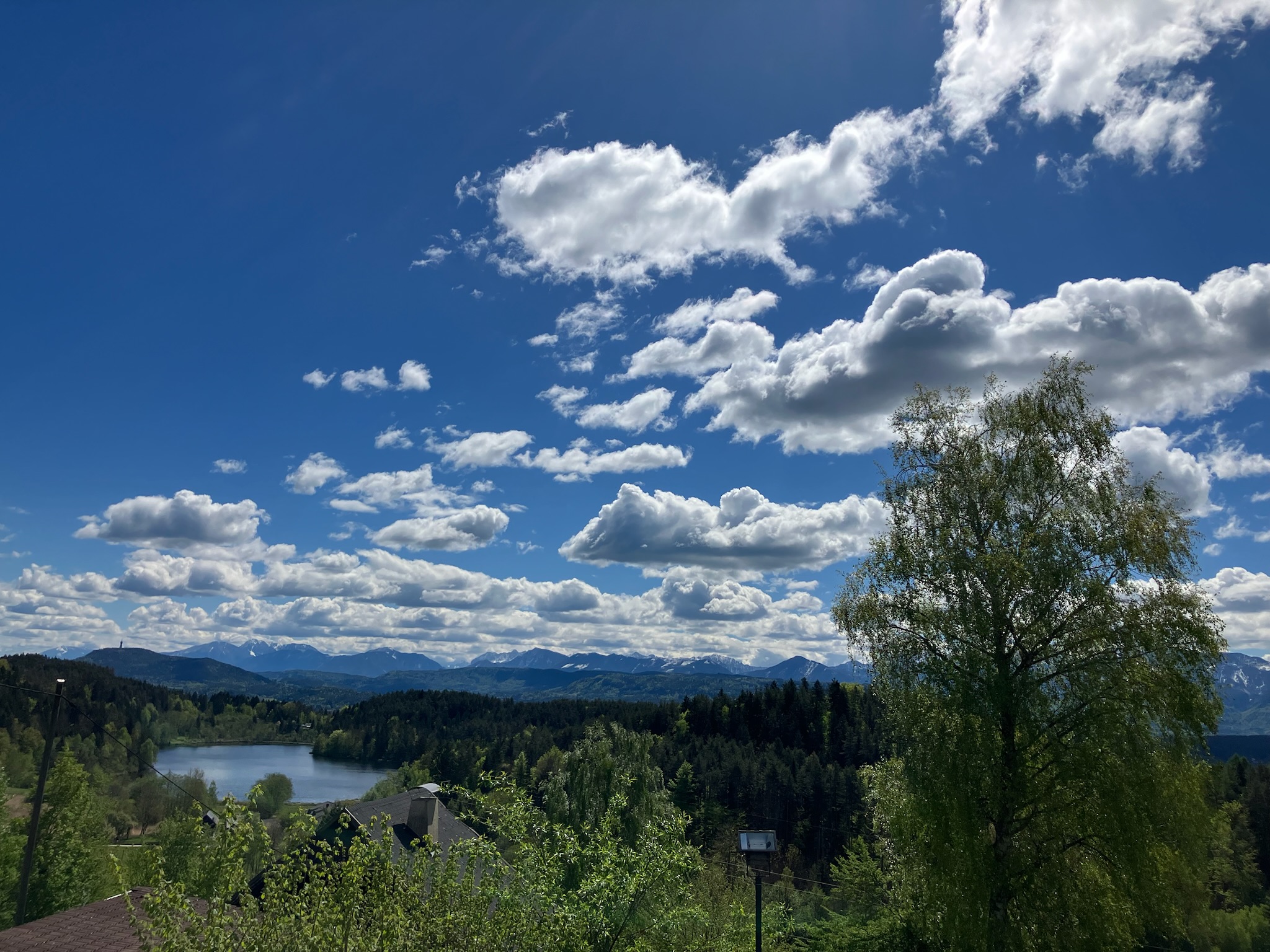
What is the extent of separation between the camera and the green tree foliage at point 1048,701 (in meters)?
15.9

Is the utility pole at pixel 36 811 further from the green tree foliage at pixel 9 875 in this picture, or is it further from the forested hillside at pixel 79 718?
the forested hillside at pixel 79 718

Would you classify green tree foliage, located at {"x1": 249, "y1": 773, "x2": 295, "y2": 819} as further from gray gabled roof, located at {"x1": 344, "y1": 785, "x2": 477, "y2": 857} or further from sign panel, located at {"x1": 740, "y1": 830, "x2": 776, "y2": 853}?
sign panel, located at {"x1": 740, "y1": 830, "x2": 776, "y2": 853}

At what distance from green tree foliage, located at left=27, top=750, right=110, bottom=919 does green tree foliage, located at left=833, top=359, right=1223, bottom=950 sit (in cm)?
4269

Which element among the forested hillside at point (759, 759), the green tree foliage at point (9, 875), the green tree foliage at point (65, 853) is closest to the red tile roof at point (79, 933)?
the green tree foliage at point (65, 853)

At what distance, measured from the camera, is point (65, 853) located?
39750 millimetres

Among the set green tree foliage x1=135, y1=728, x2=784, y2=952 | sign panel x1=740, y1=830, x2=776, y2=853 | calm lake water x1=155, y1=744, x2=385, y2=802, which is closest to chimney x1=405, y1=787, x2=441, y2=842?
sign panel x1=740, y1=830, x2=776, y2=853

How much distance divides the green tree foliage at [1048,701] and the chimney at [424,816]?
108ft

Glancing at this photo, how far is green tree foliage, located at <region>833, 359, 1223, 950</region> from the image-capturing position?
52.1ft

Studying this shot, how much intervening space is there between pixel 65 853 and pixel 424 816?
18.3m

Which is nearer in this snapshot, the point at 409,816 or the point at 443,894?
the point at 443,894

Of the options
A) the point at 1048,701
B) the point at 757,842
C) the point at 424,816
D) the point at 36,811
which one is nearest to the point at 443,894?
the point at 1048,701

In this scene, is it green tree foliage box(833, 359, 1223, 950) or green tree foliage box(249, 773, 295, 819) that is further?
green tree foliage box(249, 773, 295, 819)

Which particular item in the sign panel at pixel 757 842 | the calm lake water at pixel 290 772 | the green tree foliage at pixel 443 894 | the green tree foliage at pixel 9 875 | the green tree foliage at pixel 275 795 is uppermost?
the green tree foliage at pixel 443 894

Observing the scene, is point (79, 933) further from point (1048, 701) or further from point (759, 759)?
point (759, 759)
